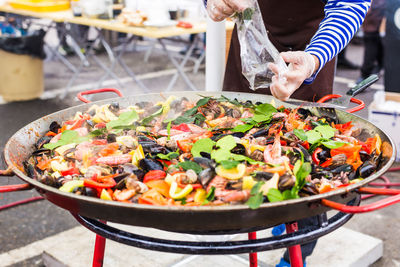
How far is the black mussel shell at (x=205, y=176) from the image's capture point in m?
1.26

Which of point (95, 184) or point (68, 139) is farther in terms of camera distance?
point (68, 139)

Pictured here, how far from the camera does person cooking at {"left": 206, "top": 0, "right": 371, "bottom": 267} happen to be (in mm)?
1652

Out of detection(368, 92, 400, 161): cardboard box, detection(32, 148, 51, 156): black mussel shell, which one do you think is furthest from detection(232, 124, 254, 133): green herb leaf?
detection(368, 92, 400, 161): cardboard box

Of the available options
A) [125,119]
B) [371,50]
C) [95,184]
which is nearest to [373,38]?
[371,50]

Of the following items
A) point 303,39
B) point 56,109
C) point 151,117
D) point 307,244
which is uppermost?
point 303,39

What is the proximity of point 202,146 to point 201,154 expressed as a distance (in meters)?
0.04

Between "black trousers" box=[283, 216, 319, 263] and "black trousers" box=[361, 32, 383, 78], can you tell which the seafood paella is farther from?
"black trousers" box=[361, 32, 383, 78]

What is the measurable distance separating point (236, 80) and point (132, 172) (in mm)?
1305

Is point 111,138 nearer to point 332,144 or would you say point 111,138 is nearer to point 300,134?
point 300,134

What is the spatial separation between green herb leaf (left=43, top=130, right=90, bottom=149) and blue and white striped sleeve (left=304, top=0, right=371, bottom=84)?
0.95 m

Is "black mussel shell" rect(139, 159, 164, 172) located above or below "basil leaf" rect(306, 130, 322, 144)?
below

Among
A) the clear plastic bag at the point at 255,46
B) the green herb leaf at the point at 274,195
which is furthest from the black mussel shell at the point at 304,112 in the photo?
the green herb leaf at the point at 274,195

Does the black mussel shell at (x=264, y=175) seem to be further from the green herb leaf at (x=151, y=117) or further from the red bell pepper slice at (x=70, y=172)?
the green herb leaf at (x=151, y=117)

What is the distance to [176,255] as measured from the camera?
8.39ft
